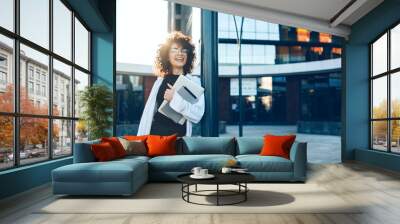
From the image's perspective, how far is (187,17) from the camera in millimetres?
10148

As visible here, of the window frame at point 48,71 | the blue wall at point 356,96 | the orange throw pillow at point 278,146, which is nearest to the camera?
the window frame at point 48,71

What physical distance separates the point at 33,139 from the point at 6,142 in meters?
0.79

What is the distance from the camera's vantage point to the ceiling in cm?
764

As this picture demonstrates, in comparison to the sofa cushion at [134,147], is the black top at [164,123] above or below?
above

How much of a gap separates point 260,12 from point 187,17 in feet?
8.41

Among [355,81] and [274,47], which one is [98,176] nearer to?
[355,81]

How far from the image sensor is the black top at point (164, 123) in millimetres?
9703

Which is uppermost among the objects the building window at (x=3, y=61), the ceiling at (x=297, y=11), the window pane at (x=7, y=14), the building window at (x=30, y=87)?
the ceiling at (x=297, y=11)

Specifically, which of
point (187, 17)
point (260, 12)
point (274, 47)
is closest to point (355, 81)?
point (260, 12)

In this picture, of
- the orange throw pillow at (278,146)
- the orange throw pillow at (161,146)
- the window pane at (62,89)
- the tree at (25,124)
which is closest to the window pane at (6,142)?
the tree at (25,124)

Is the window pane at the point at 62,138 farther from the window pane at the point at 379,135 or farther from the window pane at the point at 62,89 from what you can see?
the window pane at the point at 379,135

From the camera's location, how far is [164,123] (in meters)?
9.70

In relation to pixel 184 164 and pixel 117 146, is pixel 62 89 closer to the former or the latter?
pixel 117 146

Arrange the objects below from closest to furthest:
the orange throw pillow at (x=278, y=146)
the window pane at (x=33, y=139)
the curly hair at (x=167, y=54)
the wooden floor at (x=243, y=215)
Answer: the wooden floor at (x=243, y=215)
the window pane at (x=33, y=139)
the orange throw pillow at (x=278, y=146)
the curly hair at (x=167, y=54)
